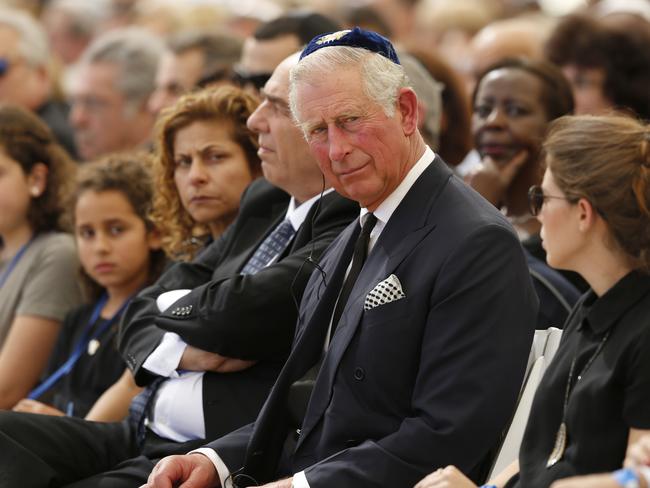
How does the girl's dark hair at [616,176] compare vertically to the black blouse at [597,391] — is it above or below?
above

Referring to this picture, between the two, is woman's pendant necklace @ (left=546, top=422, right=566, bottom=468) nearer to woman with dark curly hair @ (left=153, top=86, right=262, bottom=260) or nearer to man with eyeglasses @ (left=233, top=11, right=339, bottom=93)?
woman with dark curly hair @ (left=153, top=86, right=262, bottom=260)

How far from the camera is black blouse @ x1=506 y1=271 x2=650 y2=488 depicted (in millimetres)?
2629

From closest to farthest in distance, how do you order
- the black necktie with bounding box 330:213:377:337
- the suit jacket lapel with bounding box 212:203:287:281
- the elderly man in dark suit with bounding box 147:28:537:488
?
the elderly man in dark suit with bounding box 147:28:537:488
the black necktie with bounding box 330:213:377:337
the suit jacket lapel with bounding box 212:203:287:281

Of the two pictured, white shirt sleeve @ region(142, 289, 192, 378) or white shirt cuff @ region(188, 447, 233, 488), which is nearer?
white shirt cuff @ region(188, 447, 233, 488)

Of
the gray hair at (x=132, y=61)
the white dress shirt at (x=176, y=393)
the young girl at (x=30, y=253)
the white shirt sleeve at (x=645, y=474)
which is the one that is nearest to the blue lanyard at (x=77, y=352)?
the young girl at (x=30, y=253)

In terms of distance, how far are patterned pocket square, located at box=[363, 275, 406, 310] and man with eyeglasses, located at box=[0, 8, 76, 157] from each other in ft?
16.2

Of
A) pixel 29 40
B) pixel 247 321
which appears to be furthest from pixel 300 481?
pixel 29 40

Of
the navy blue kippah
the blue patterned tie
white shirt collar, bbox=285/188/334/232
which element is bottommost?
the blue patterned tie

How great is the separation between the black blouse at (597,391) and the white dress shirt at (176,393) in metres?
1.17

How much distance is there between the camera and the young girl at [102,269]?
4.74 m

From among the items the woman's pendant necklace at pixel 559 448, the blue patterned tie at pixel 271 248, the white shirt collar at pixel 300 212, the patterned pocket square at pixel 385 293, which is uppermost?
the white shirt collar at pixel 300 212

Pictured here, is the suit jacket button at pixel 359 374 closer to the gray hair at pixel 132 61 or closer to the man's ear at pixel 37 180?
the man's ear at pixel 37 180

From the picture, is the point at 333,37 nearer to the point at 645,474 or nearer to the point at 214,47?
the point at 645,474

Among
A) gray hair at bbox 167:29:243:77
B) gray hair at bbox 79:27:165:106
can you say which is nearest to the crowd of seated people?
gray hair at bbox 167:29:243:77
